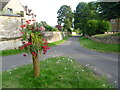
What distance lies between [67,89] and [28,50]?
79.8 inches

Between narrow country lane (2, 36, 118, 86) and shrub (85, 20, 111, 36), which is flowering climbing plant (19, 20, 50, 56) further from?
shrub (85, 20, 111, 36)

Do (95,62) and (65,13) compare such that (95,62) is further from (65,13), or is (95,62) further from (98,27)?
(65,13)

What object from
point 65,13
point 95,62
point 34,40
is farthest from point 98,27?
point 65,13

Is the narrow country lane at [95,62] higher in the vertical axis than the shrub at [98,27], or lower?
lower

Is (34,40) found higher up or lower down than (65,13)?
lower down

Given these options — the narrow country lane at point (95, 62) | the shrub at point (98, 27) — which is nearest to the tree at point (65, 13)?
the shrub at point (98, 27)

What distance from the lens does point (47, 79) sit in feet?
13.4

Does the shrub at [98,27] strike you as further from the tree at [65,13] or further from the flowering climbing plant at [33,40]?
the tree at [65,13]

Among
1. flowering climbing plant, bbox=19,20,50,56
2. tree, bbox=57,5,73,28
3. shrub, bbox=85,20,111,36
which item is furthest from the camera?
tree, bbox=57,5,73,28

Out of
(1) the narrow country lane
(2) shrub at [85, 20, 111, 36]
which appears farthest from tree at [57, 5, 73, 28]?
(1) the narrow country lane

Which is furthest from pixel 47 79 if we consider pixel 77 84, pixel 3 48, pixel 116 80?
pixel 3 48

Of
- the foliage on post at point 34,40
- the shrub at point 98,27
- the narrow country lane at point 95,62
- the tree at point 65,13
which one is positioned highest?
the tree at point 65,13

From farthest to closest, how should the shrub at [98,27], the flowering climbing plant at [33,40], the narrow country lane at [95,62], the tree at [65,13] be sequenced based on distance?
1. the tree at [65,13]
2. the shrub at [98,27]
3. the narrow country lane at [95,62]
4. the flowering climbing plant at [33,40]

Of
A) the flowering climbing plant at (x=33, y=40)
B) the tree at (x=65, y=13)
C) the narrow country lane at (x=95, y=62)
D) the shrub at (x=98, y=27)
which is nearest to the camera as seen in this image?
the flowering climbing plant at (x=33, y=40)
